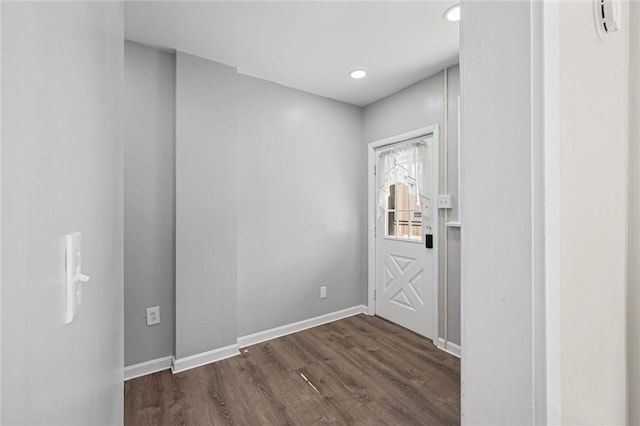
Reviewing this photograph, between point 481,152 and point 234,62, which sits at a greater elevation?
point 234,62

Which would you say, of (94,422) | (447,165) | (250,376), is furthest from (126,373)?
(447,165)

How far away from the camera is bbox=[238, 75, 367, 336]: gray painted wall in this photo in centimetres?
276

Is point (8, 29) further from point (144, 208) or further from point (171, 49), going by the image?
point (171, 49)

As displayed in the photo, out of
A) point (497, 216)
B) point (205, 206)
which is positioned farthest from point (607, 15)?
point (205, 206)

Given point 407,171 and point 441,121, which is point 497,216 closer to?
point 441,121

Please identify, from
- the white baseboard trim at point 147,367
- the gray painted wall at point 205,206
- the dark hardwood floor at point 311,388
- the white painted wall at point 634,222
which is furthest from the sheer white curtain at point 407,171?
the white baseboard trim at point 147,367

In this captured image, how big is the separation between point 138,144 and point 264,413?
206cm

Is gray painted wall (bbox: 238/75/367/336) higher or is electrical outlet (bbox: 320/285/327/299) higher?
gray painted wall (bbox: 238/75/367/336)

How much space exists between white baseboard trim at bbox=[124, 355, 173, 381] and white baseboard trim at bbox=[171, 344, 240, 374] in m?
0.07

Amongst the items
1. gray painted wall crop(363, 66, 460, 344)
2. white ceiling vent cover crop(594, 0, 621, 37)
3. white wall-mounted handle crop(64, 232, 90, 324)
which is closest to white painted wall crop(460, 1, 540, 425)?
white ceiling vent cover crop(594, 0, 621, 37)

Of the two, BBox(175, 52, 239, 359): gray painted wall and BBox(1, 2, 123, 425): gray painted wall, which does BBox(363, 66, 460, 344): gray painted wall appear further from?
BBox(1, 2, 123, 425): gray painted wall

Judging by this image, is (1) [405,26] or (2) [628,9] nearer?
(2) [628,9]

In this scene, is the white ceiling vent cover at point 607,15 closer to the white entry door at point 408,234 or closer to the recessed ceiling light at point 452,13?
the recessed ceiling light at point 452,13

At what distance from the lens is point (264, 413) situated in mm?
1805
